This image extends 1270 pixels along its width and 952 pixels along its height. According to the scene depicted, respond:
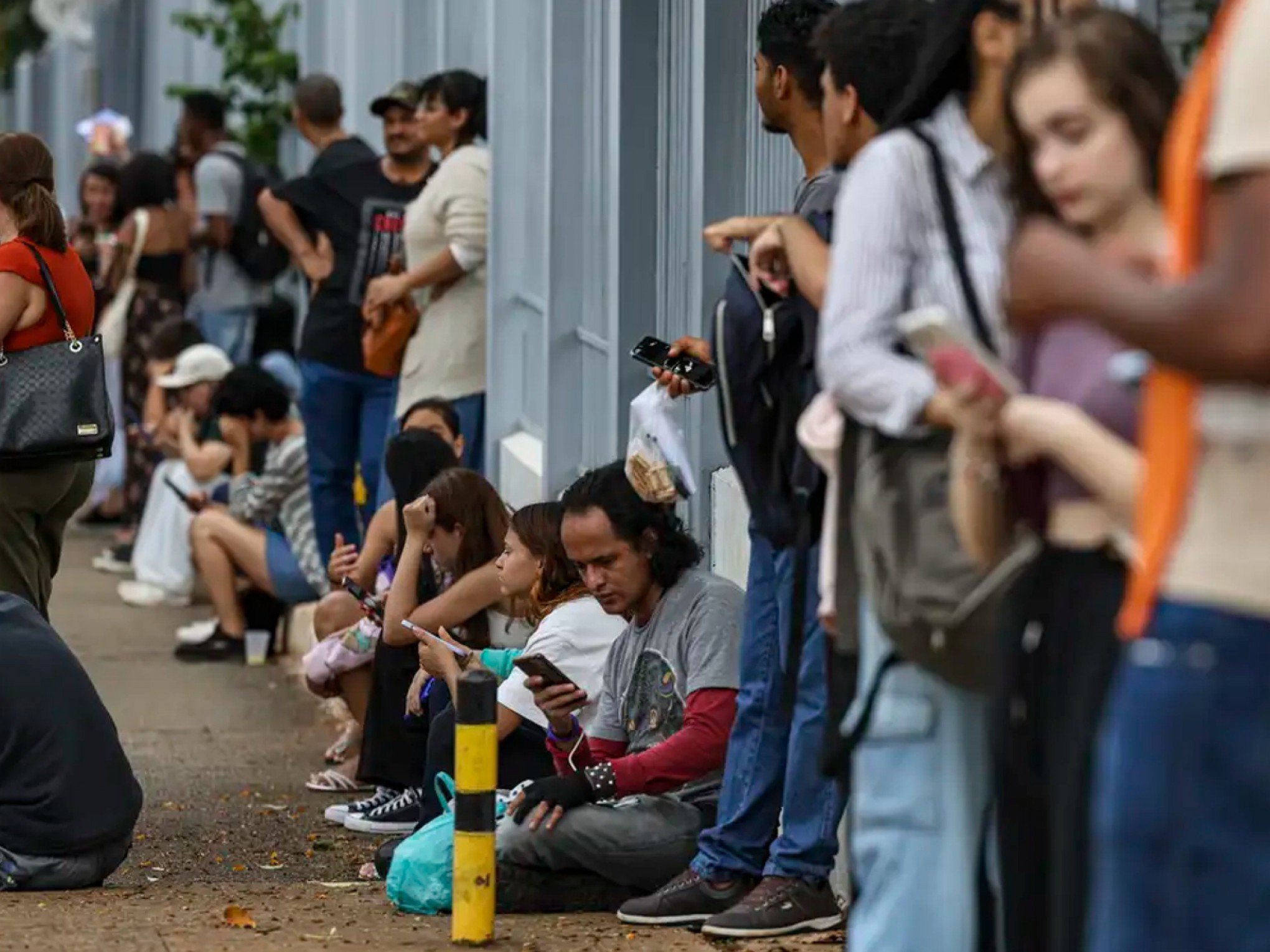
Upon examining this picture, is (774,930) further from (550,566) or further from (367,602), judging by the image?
(367,602)

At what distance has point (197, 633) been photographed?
40.5 feet

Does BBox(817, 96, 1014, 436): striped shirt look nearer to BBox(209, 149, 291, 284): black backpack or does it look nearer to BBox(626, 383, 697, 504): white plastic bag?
BBox(626, 383, 697, 504): white plastic bag

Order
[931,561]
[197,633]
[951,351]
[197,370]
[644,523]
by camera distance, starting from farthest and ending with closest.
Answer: [197,370] < [197,633] < [644,523] < [931,561] < [951,351]

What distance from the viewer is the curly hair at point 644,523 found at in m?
6.48

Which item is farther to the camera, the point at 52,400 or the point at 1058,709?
the point at 52,400

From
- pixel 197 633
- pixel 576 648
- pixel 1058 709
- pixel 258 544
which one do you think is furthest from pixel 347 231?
pixel 1058 709

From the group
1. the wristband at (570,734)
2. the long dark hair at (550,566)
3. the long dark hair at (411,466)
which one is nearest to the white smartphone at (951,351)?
the wristband at (570,734)

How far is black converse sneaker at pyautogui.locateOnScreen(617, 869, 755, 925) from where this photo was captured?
19.8 ft

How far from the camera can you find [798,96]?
581 centimetres

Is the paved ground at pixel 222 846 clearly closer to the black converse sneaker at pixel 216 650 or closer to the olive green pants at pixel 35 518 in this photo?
the black converse sneaker at pixel 216 650

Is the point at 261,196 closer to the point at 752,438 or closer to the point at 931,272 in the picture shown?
the point at 752,438

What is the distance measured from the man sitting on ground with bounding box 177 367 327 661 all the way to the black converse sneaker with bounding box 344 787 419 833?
324cm

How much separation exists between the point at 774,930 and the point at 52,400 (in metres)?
3.11

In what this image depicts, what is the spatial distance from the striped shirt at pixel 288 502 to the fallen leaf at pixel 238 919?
507cm
